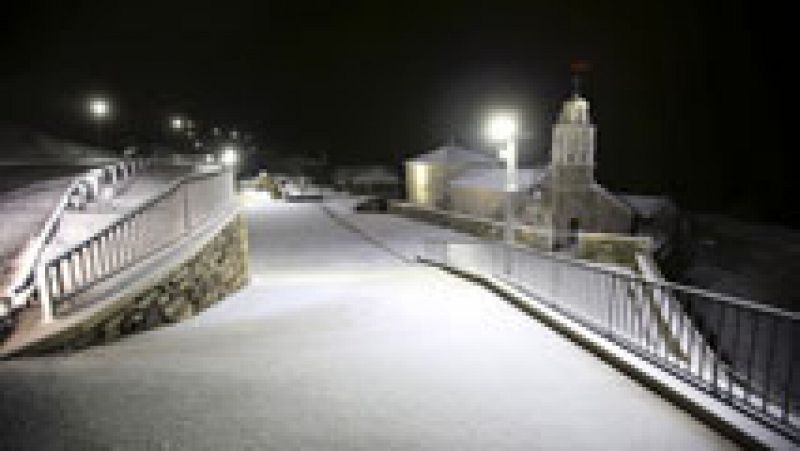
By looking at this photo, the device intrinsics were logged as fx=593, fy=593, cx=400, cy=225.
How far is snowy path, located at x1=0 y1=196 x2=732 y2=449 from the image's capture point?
174 inches

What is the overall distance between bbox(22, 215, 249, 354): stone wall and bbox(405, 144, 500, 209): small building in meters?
41.2

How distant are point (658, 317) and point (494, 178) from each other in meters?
40.3

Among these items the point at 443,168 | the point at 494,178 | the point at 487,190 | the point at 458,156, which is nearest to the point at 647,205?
the point at 494,178

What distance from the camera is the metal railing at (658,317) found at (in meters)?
4.99

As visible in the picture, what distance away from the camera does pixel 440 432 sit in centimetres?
453

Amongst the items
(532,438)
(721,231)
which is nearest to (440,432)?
(532,438)

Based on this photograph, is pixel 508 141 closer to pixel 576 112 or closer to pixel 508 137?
pixel 508 137

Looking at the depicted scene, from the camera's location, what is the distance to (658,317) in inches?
351

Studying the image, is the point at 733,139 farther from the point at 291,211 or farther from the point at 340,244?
the point at 340,244

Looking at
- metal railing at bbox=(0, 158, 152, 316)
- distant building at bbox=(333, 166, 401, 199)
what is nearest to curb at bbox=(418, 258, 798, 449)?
metal railing at bbox=(0, 158, 152, 316)

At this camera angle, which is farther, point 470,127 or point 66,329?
point 470,127

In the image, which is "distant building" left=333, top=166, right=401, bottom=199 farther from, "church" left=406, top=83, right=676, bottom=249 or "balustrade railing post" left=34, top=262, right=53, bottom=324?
"balustrade railing post" left=34, top=262, right=53, bottom=324

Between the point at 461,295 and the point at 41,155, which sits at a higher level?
the point at 41,155

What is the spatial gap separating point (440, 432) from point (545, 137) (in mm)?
131703
